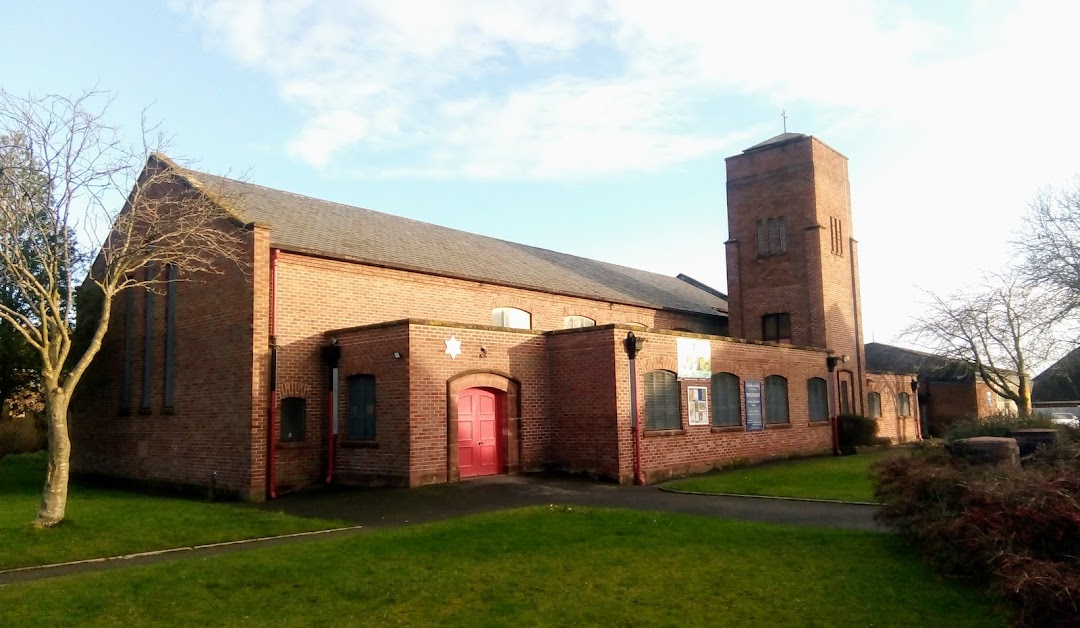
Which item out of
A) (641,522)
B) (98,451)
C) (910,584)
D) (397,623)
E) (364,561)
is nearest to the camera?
(397,623)

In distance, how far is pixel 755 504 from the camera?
12.8 meters

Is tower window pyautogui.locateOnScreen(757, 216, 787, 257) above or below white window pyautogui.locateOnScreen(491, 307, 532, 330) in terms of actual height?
above

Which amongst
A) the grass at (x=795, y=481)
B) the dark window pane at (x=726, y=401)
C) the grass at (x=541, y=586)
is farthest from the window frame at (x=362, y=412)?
the dark window pane at (x=726, y=401)

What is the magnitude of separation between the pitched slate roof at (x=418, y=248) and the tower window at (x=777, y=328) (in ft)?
8.15

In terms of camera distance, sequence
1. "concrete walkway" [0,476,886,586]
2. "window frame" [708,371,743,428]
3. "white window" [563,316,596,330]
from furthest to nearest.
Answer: "white window" [563,316,596,330], "window frame" [708,371,743,428], "concrete walkway" [0,476,886,586]

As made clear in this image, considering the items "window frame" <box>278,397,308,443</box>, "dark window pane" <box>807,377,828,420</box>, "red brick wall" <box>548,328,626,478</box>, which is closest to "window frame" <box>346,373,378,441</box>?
"window frame" <box>278,397,308,443</box>

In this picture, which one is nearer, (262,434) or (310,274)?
(262,434)

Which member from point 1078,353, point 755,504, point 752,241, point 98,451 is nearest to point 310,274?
point 98,451

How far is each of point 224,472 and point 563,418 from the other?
25.7ft

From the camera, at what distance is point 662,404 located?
18.6 meters

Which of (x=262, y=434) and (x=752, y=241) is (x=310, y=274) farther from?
(x=752, y=241)

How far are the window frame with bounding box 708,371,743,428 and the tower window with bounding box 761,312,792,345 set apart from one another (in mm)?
8134

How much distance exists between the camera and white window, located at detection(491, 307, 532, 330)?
2230 centimetres

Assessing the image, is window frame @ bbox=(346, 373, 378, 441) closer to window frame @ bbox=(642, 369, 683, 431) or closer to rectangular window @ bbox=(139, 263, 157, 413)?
window frame @ bbox=(642, 369, 683, 431)
